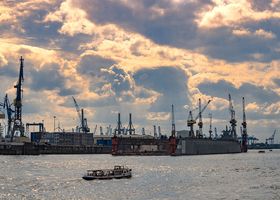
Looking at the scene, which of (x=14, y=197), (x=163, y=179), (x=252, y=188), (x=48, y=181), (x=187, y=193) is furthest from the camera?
(x=163, y=179)

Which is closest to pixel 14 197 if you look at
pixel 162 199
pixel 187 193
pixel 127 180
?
pixel 162 199

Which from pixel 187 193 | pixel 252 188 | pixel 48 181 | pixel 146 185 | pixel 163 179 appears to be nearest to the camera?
pixel 187 193

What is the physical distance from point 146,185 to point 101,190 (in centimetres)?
1437

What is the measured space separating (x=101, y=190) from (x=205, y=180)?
34084mm

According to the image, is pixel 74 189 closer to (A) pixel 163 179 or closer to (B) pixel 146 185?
(B) pixel 146 185

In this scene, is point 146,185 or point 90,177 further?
point 90,177

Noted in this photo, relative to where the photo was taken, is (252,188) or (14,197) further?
(252,188)

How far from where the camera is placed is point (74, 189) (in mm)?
108875

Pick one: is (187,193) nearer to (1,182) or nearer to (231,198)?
(231,198)

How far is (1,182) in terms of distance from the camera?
12206 cm

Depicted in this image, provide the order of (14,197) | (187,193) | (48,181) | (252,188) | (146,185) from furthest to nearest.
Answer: (48,181), (146,185), (252,188), (187,193), (14,197)

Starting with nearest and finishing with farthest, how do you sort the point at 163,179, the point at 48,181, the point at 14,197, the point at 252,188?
the point at 14,197 → the point at 252,188 → the point at 48,181 → the point at 163,179

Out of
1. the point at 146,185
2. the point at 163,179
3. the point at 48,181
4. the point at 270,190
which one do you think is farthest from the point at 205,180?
the point at 48,181

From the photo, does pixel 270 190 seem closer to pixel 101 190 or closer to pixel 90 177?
pixel 101 190
